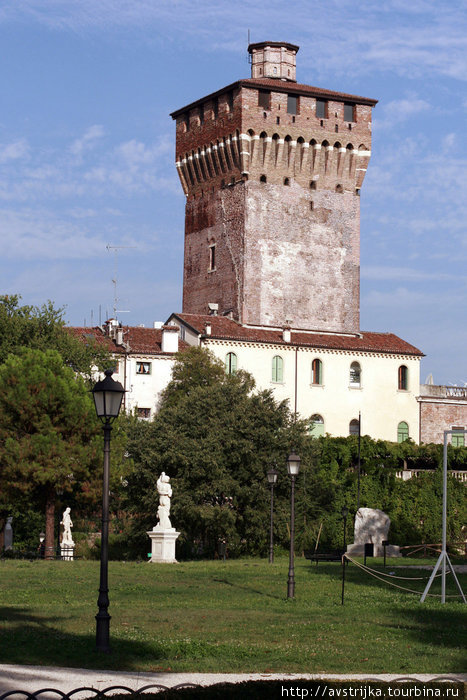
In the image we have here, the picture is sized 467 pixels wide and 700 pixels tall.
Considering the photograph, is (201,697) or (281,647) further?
(281,647)

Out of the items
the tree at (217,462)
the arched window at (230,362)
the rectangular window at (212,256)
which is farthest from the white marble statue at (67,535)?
the rectangular window at (212,256)

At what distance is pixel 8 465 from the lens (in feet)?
136

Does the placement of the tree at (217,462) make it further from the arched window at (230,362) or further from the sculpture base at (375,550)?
the arched window at (230,362)

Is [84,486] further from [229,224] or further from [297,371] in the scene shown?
[229,224]

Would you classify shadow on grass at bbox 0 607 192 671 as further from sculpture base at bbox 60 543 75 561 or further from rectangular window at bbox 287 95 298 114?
rectangular window at bbox 287 95 298 114

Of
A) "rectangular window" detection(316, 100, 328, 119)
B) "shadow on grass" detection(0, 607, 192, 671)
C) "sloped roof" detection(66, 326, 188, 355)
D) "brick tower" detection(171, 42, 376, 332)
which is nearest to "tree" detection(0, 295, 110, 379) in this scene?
"sloped roof" detection(66, 326, 188, 355)

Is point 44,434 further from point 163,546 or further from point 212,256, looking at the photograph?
point 212,256

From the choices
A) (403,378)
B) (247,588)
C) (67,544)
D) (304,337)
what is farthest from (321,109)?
(247,588)

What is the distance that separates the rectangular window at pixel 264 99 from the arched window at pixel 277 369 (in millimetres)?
16488

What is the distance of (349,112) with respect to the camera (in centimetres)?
7544

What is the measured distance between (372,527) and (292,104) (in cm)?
3771

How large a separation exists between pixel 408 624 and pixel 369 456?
37842 millimetres

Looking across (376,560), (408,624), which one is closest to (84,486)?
(376,560)

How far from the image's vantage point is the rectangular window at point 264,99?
237ft
